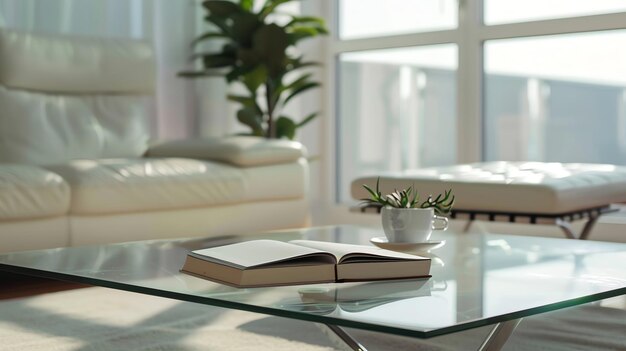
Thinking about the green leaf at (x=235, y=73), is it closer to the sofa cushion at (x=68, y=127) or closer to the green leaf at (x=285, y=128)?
the green leaf at (x=285, y=128)

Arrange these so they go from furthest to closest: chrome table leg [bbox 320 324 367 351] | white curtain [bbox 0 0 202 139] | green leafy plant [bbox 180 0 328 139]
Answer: green leafy plant [bbox 180 0 328 139]
white curtain [bbox 0 0 202 139]
chrome table leg [bbox 320 324 367 351]

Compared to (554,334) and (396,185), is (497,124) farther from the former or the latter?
(554,334)

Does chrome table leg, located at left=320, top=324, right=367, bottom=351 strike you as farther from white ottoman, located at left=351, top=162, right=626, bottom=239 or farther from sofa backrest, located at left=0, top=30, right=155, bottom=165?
sofa backrest, located at left=0, top=30, right=155, bottom=165

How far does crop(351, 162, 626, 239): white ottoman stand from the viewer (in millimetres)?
2828

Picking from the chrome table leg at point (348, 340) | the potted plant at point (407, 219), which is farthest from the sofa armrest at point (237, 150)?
the chrome table leg at point (348, 340)

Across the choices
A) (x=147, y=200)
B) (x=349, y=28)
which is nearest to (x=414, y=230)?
(x=147, y=200)

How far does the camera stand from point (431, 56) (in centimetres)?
500

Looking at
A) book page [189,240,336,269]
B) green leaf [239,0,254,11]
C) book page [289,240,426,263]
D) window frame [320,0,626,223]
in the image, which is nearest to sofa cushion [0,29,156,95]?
green leaf [239,0,254,11]

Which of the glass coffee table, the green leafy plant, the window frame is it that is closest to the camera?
the glass coffee table

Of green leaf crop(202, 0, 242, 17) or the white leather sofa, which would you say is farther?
green leaf crop(202, 0, 242, 17)

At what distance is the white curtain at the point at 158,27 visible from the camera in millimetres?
4441

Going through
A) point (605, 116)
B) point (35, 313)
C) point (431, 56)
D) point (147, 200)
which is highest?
point (431, 56)

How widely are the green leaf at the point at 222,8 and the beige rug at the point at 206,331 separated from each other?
89.9 inches

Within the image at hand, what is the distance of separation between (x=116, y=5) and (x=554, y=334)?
3197 millimetres
